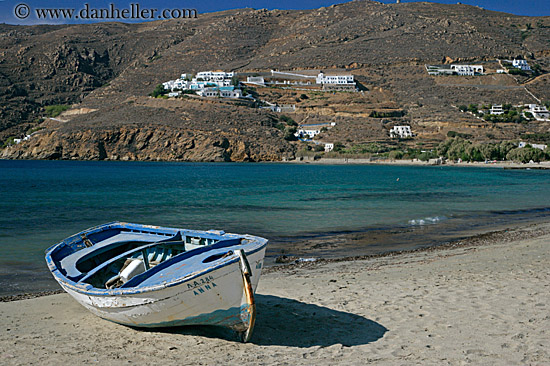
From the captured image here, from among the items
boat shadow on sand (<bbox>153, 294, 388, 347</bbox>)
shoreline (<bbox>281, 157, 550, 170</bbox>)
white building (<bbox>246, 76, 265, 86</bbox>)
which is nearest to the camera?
boat shadow on sand (<bbox>153, 294, 388, 347</bbox>)

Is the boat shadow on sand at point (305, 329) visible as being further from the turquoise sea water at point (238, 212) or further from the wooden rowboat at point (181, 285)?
the turquoise sea water at point (238, 212)

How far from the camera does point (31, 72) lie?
172500 millimetres

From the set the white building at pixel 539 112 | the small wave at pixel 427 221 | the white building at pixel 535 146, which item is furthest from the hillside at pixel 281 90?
the small wave at pixel 427 221

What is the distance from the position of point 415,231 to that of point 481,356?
46.3ft

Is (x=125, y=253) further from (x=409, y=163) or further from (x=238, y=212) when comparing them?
(x=409, y=163)

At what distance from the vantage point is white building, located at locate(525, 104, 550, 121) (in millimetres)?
105375

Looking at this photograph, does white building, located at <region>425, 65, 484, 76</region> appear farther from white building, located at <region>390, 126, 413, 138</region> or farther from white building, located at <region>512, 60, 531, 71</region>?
white building, located at <region>390, 126, 413, 138</region>

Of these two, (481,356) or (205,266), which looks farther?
(205,266)

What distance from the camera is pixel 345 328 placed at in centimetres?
785

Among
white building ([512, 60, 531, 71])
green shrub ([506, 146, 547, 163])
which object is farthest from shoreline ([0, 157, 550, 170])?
white building ([512, 60, 531, 71])

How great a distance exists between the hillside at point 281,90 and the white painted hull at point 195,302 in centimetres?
9531

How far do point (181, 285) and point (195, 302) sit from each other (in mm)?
332

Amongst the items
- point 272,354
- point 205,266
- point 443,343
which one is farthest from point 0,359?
point 443,343

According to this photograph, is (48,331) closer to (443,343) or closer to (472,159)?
(443,343)
